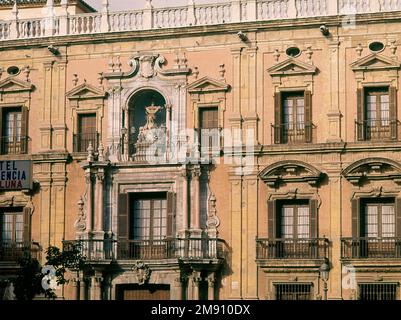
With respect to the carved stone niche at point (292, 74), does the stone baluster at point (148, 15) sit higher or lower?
higher

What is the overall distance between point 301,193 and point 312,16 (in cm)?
635

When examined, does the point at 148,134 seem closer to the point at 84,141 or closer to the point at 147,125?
the point at 147,125

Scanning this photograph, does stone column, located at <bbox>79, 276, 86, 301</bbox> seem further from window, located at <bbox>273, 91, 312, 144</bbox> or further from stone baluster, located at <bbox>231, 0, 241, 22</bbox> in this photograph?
stone baluster, located at <bbox>231, 0, 241, 22</bbox>

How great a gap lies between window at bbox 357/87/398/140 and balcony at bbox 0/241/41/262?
41.6ft

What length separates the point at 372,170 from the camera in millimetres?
41312

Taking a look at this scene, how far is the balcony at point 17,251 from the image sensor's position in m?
44.5

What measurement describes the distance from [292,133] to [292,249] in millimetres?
4150

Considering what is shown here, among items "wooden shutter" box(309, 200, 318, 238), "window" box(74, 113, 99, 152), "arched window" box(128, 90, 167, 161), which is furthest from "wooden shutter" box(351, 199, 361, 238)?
"window" box(74, 113, 99, 152)

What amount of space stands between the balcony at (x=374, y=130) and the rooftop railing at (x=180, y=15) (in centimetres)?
396

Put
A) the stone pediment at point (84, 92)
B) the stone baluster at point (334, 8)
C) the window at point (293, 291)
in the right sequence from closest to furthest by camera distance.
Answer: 1. the window at point (293, 291)
2. the stone baluster at point (334, 8)
3. the stone pediment at point (84, 92)

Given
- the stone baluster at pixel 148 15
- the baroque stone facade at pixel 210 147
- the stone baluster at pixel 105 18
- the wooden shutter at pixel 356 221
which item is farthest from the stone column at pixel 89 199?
the wooden shutter at pixel 356 221

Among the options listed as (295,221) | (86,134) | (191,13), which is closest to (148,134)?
(86,134)

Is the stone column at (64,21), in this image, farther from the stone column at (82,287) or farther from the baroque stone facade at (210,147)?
the stone column at (82,287)
